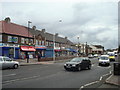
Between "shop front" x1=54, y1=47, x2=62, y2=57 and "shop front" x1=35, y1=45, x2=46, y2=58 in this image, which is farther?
"shop front" x1=54, y1=47, x2=62, y2=57

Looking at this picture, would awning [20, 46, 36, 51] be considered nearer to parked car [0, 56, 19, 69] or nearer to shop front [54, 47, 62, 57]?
shop front [54, 47, 62, 57]

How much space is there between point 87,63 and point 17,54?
2486 cm

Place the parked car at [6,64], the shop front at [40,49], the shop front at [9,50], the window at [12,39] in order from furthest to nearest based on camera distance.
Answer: the shop front at [40,49]
the window at [12,39]
the shop front at [9,50]
the parked car at [6,64]

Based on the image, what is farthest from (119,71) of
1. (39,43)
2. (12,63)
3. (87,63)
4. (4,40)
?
(39,43)

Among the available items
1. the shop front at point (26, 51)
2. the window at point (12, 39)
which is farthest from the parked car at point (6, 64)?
the shop front at point (26, 51)

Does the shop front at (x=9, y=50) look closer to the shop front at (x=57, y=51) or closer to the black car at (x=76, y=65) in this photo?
the shop front at (x=57, y=51)

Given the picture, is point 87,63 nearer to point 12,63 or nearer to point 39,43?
point 12,63

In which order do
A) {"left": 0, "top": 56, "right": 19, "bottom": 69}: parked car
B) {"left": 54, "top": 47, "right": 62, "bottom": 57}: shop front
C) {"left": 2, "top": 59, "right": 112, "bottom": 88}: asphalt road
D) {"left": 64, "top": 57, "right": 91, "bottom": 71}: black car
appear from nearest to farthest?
{"left": 2, "top": 59, "right": 112, "bottom": 88}: asphalt road
{"left": 64, "top": 57, "right": 91, "bottom": 71}: black car
{"left": 0, "top": 56, "right": 19, "bottom": 69}: parked car
{"left": 54, "top": 47, "right": 62, "bottom": 57}: shop front

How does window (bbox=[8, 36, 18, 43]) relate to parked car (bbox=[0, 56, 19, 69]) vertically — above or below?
above

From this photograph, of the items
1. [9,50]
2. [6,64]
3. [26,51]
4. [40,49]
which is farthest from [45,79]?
[40,49]

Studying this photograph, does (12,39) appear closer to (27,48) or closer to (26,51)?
(26,51)

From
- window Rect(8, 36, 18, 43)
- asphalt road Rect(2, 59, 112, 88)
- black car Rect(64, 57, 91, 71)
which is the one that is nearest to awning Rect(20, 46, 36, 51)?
window Rect(8, 36, 18, 43)

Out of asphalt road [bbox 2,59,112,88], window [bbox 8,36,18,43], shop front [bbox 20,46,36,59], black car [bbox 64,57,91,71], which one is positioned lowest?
asphalt road [bbox 2,59,112,88]

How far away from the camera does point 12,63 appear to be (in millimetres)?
19578
